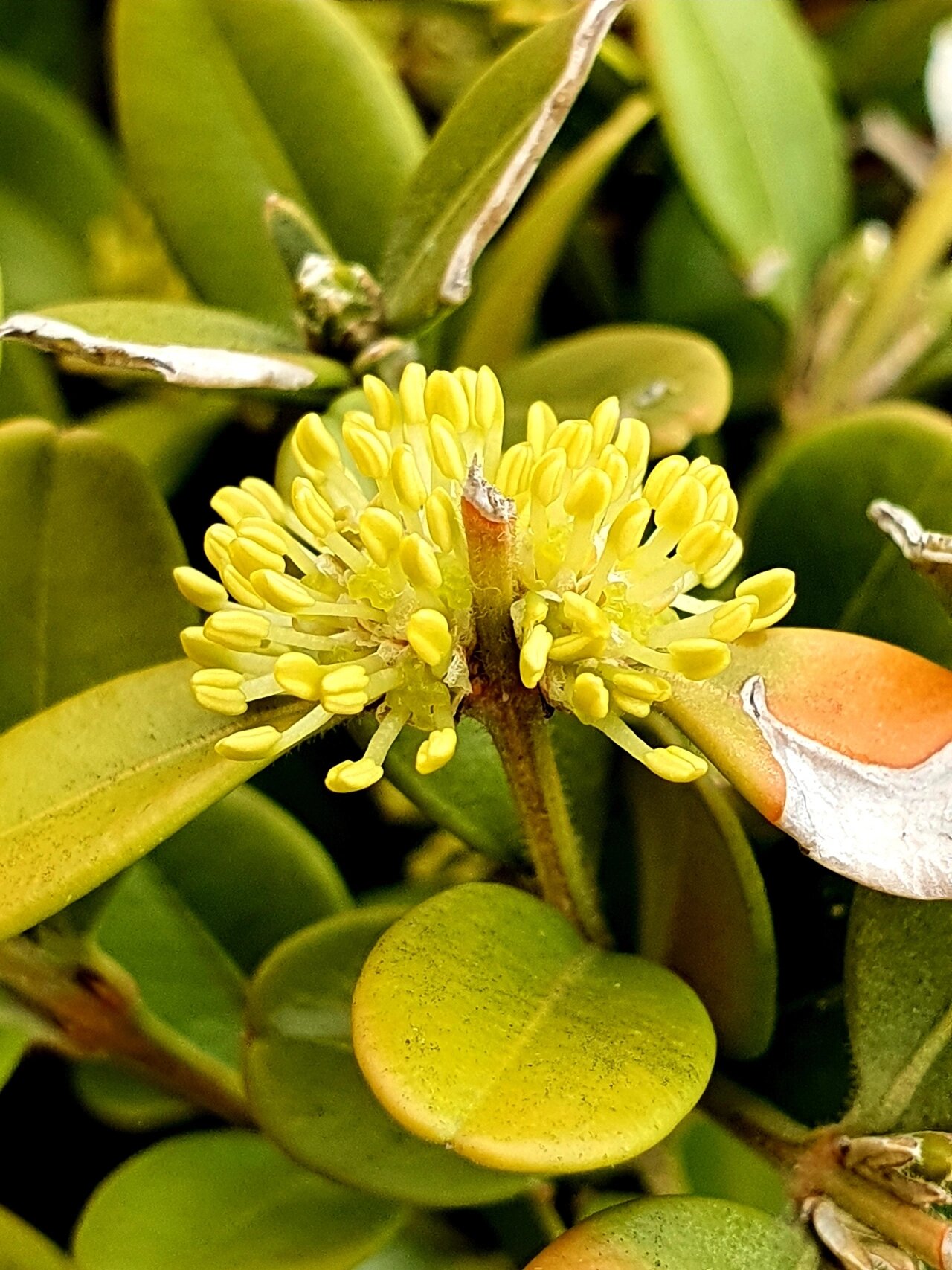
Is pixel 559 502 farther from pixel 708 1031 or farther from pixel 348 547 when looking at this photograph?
pixel 708 1031

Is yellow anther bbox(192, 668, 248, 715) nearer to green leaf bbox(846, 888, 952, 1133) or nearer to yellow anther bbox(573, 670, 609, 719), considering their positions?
yellow anther bbox(573, 670, 609, 719)

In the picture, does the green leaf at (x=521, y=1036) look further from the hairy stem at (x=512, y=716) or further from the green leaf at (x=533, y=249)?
the green leaf at (x=533, y=249)

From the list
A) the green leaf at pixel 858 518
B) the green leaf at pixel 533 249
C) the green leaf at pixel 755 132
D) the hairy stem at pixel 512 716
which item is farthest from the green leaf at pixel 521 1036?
the green leaf at pixel 755 132

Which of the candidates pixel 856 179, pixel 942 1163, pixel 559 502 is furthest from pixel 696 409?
pixel 856 179

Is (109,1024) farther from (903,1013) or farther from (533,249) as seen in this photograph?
(533,249)

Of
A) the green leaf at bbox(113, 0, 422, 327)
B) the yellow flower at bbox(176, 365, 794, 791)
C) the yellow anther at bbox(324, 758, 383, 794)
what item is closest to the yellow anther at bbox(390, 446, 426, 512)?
the yellow flower at bbox(176, 365, 794, 791)
